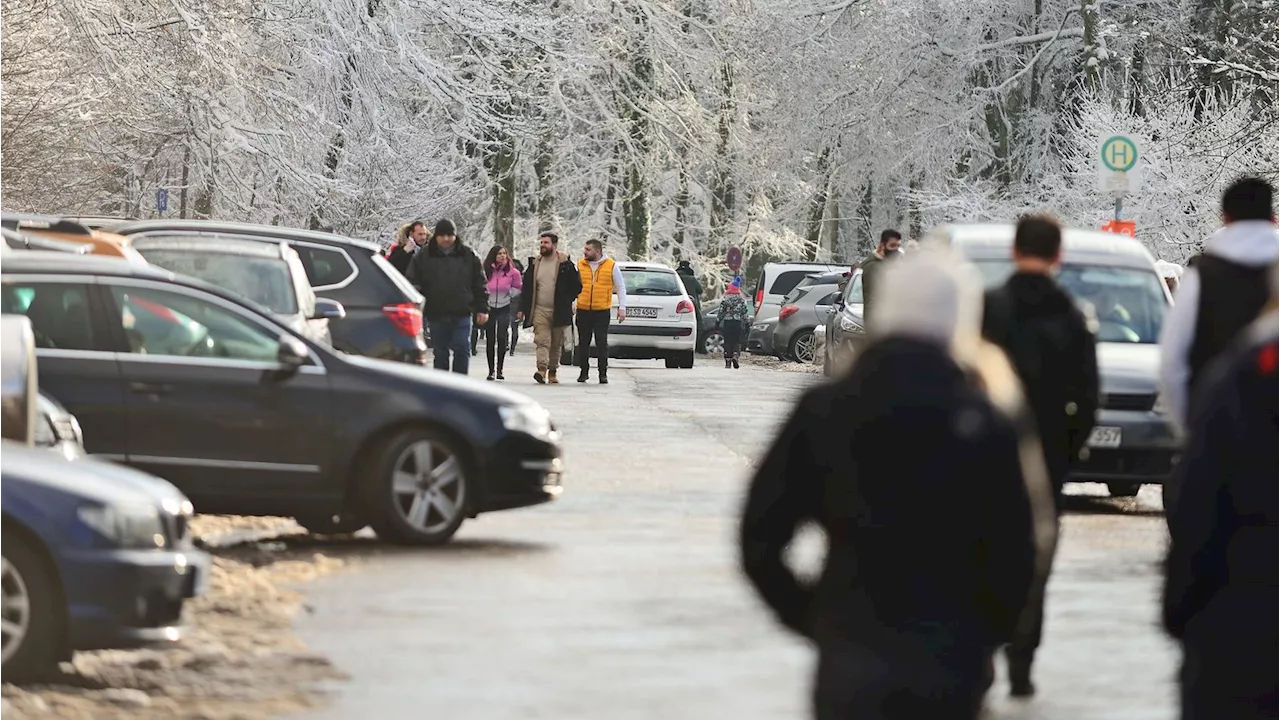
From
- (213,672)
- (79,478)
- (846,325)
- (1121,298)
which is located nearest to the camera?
(79,478)

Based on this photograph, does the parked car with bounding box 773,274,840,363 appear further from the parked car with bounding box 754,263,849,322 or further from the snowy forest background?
the snowy forest background

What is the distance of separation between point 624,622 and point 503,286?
77.8ft

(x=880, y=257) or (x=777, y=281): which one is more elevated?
(x=880, y=257)

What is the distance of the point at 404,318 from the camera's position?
70.3 ft

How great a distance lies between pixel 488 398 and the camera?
47.4ft

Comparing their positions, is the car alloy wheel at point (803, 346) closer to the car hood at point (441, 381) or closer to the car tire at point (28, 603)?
the car hood at point (441, 381)

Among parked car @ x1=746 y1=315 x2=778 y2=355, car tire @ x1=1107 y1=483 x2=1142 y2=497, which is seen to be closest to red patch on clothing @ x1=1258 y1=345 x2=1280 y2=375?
car tire @ x1=1107 y1=483 x2=1142 y2=497

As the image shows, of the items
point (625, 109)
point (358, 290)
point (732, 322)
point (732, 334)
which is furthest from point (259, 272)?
point (625, 109)

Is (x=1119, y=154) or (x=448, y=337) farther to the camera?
(x=1119, y=154)

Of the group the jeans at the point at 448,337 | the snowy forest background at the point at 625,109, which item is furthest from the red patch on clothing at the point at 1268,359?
the snowy forest background at the point at 625,109

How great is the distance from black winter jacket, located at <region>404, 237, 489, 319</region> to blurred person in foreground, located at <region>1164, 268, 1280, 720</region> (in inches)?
833

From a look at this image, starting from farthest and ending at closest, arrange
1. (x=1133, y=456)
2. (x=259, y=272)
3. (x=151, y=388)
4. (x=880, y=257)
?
1. (x=880, y=257)
2. (x=259, y=272)
3. (x=1133, y=456)
4. (x=151, y=388)

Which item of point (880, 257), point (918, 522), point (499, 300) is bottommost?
point (499, 300)

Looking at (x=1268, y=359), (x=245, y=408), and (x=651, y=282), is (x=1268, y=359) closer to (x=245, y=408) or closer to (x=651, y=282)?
(x=245, y=408)
